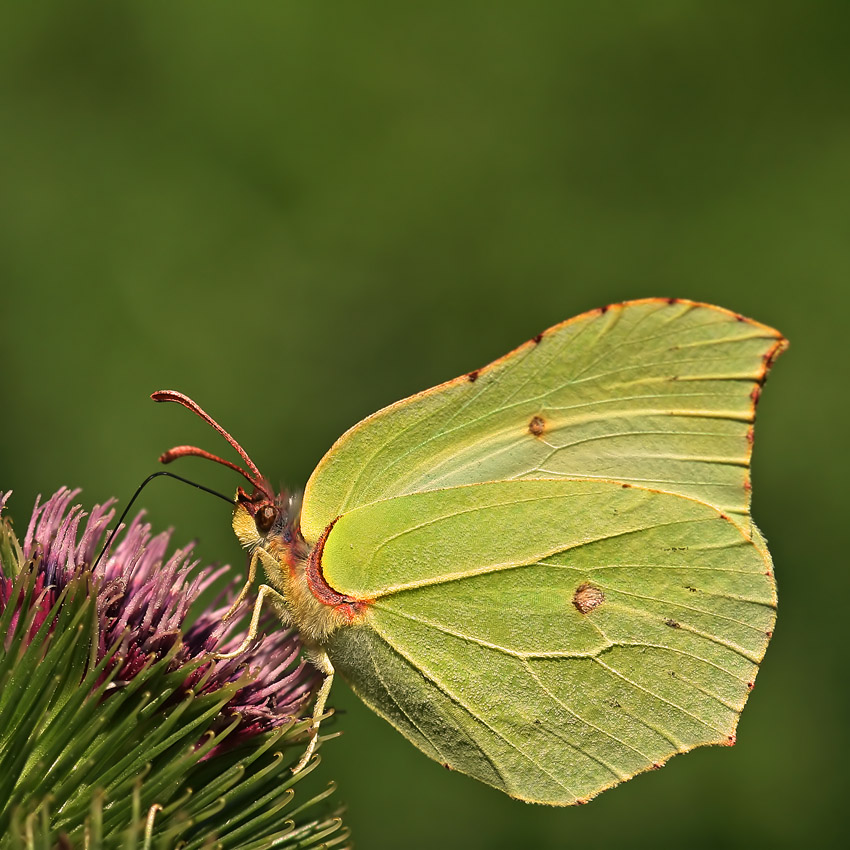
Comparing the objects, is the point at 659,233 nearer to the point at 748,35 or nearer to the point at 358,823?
the point at 748,35

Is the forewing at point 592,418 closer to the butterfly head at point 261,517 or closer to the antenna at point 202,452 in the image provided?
the butterfly head at point 261,517

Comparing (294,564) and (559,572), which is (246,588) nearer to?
(294,564)

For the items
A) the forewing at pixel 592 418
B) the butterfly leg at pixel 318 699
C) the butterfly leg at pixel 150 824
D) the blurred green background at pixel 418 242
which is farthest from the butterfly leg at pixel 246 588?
the blurred green background at pixel 418 242

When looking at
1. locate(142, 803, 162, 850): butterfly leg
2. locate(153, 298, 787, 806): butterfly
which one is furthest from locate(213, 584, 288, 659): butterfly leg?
locate(142, 803, 162, 850): butterfly leg

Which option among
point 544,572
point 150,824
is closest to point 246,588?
point 150,824

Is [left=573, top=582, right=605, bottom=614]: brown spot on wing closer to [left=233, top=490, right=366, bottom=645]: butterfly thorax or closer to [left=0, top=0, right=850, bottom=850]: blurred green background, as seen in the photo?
[left=233, top=490, right=366, bottom=645]: butterfly thorax
